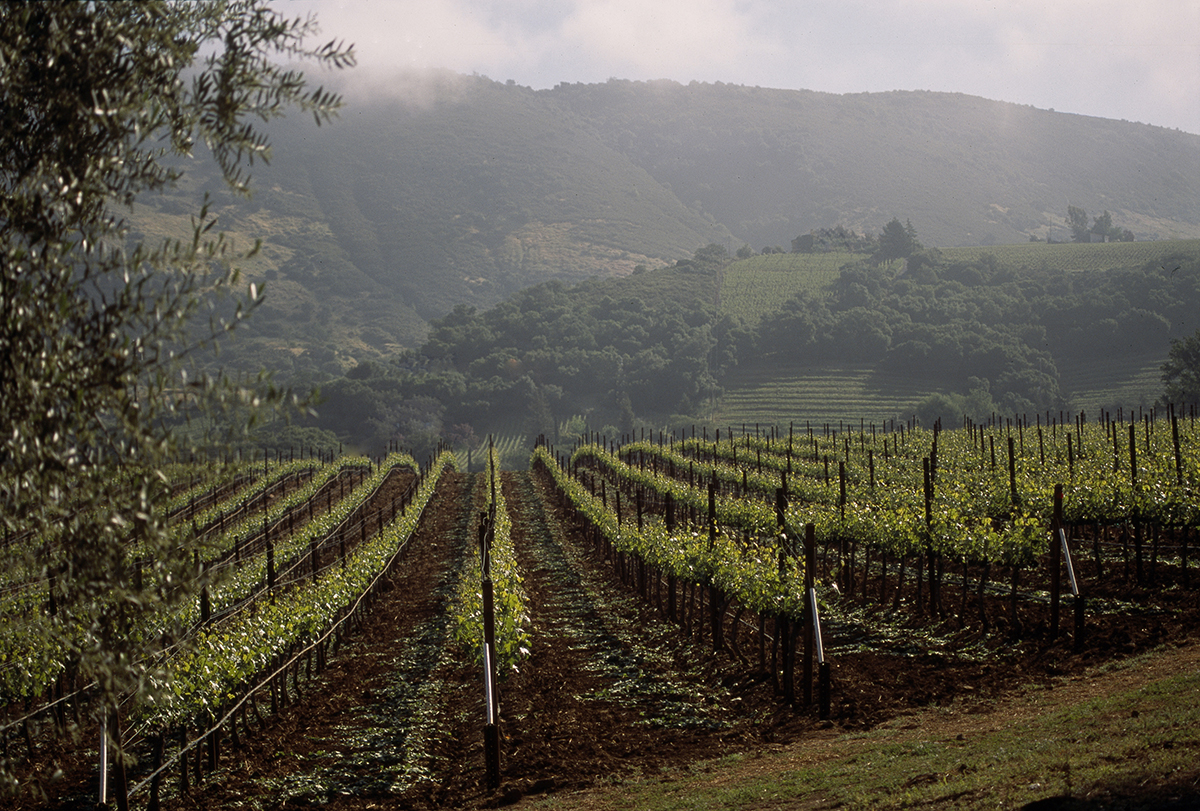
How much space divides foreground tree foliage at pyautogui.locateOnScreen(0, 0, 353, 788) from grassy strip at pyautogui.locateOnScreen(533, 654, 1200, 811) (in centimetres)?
506

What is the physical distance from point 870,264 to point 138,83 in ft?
447

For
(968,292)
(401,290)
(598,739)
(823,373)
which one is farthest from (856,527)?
(401,290)

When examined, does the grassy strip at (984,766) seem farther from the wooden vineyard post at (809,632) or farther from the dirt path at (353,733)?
the dirt path at (353,733)

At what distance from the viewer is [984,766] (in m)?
7.48

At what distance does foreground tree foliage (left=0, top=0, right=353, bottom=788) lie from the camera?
457 centimetres

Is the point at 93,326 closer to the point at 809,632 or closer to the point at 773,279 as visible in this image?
the point at 809,632

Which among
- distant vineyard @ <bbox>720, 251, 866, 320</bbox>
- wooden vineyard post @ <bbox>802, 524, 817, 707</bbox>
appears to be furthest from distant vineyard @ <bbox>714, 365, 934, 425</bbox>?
wooden vineyard post @ <bbox>802, 524, 817, 707</bbox>

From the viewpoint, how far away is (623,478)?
41.4 meters

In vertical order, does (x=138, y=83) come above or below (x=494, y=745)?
above

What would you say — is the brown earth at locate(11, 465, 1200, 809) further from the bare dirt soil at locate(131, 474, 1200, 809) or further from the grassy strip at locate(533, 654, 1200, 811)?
the grassy strip at locate(533, 654, 1200, 811)

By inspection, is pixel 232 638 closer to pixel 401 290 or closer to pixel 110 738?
pixel 110 738

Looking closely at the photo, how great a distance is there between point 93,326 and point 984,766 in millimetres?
7416

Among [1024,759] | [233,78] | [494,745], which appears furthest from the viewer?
[494,745]

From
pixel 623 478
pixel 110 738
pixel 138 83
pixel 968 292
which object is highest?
pixel 968 292
